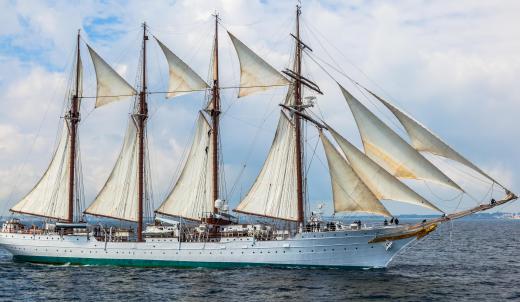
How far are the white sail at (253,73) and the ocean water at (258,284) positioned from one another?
14756 millimetres

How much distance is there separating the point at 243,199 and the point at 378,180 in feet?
36.3

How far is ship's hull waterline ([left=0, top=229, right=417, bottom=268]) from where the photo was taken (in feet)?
139

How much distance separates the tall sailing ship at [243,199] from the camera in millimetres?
41500

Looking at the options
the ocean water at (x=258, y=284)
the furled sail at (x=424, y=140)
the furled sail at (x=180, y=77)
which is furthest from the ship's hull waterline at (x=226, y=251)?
the furled sail at (x=180, y=77)

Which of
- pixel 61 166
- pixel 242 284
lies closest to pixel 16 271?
pixel 61 166

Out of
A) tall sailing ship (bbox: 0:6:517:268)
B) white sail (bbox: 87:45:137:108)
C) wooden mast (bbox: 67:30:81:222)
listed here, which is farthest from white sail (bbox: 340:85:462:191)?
wooden mast (bbox: 67:30:81:222)

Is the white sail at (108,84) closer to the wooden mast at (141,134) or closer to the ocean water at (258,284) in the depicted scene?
the wooden mast at (141,134)

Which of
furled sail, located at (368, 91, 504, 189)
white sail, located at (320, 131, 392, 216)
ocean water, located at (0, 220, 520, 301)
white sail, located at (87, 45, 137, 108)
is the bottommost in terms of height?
ocean water, located at (0, 220, 520, 301)

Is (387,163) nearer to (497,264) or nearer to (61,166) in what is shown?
(497,264)

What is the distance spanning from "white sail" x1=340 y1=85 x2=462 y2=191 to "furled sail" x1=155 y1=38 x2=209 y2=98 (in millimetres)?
12958

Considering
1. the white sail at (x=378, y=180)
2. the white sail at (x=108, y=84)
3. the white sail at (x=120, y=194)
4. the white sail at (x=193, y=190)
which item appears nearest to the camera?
the white sail at (x=378, y=180)

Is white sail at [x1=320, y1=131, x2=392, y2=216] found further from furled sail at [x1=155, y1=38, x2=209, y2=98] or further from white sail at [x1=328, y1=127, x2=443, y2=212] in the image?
furled sail at [x1=155, y1=38, x2=209, y2=98]

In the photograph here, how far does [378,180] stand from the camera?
136ft

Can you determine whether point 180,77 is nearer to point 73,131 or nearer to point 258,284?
point 73,131
